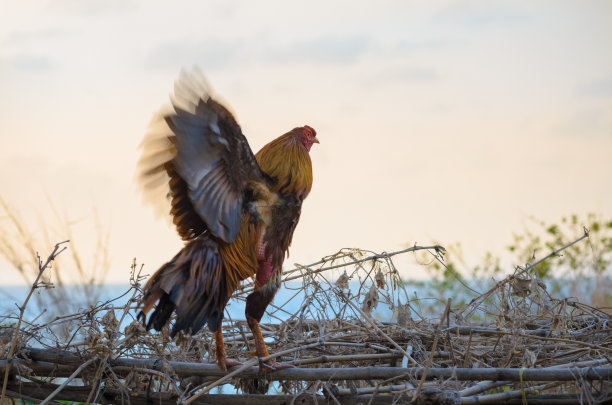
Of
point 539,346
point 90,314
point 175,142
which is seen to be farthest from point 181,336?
point 539,346

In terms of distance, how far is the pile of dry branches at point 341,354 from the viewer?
251 cm

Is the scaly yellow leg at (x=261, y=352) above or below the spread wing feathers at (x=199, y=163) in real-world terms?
below

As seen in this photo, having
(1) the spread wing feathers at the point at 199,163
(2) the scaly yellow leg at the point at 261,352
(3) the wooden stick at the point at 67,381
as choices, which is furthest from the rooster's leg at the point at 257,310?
(3) the wooden stick at the point at 67,381

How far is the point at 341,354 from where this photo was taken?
10.2 ft

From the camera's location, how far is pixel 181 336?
113 inches

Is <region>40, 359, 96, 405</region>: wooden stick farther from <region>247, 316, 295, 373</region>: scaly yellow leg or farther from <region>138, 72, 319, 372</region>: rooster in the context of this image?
<region>247, 316, 295, 373</region>: scaly yellow leg

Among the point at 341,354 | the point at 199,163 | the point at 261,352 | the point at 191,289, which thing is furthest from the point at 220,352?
the point at 199,163

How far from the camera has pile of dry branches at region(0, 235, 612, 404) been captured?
8.24 ft

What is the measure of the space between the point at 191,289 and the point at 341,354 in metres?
0.85

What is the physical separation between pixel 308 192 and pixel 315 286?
54cm

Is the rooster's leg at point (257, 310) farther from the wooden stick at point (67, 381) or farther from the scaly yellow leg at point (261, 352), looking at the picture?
the wooden stick at point (67, 381)

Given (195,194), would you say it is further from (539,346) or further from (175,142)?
(539,346)

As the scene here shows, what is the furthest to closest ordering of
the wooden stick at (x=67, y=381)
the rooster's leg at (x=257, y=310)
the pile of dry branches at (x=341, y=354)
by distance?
1. the rooster's leg at (x=257, y=310)
2. the wooden stick at (x=67, y=381)
3. the pile of dry branches at (x=341, y=354)

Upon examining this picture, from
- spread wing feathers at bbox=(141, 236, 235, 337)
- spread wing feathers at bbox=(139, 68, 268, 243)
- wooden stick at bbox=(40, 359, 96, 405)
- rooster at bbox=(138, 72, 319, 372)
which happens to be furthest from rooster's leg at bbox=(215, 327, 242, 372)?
wooden stick at bbox=(40, 359, 96, 405)
